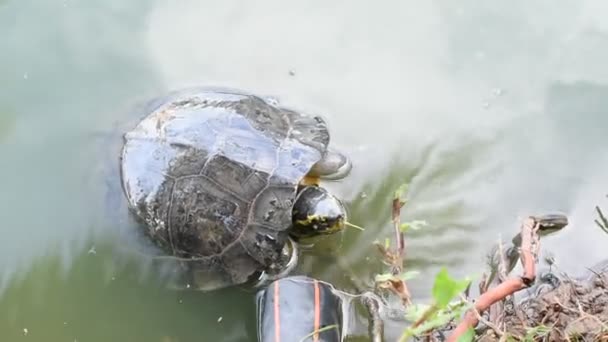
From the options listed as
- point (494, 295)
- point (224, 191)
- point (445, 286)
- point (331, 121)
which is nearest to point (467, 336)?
point (494, 295)

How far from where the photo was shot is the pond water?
96.3 inches

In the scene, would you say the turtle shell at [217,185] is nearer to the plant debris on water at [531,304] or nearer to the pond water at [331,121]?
the pond water at [331,121]

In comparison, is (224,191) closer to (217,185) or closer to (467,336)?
(217,185)

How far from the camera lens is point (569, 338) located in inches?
81.3

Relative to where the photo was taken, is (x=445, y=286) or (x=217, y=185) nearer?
(x=445, y=286)

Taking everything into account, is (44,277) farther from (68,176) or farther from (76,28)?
(76,28)

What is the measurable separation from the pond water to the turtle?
6.9 inches

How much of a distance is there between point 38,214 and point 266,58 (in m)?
1.05

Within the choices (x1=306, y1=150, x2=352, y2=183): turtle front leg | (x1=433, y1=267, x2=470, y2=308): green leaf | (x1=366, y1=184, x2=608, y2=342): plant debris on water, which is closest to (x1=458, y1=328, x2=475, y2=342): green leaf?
(x1=366, y1=184, x2=608, y2=342): plant debris on water

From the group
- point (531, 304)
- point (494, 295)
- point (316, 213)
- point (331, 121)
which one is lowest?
point (531, 304)

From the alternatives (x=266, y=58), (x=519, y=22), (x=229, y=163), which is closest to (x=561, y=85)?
(x=519, y=22)

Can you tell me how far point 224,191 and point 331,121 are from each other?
1.93ft

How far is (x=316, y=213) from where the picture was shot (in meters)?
2.27

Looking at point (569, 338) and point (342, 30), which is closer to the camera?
point (569, 338)
